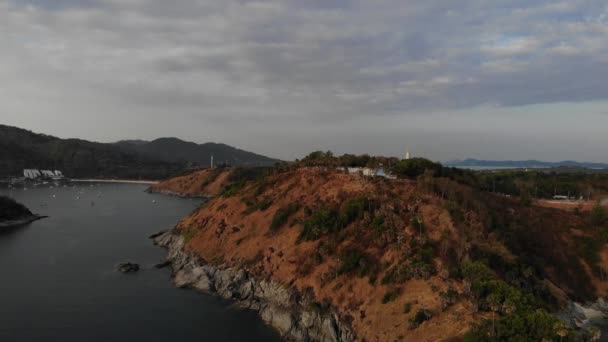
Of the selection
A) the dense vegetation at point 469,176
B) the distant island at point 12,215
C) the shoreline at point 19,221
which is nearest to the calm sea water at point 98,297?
the shoreline at point 19,221

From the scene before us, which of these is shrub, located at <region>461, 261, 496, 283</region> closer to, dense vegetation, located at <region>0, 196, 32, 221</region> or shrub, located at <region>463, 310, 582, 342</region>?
shrub, located at <region>463, 310, 582, 342</region>

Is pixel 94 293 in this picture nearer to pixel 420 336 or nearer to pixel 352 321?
pixel 352 321

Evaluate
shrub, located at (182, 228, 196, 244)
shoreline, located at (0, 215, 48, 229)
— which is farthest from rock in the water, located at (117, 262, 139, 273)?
shoreline, located at (0, 215, 48, 229)

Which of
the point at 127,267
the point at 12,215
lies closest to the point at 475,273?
the point at 127,267

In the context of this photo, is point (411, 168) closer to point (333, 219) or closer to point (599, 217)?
point (333, 219)

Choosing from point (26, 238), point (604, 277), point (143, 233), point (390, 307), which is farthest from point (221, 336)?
point (26, 238)

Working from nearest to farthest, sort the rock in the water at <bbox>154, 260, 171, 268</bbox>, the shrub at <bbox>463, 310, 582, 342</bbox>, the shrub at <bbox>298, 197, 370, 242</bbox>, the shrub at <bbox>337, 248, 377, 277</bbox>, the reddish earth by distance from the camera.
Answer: the shrub at <bbox>463, 310, 582, 342</bbox>
the reddish earth
the shrub at <bbox>337, 248, 377, 277</bbox>
the shrub at <bbox>298, 197, 370, 242</bbox>
the rock in the water at <bbox>154, 260, 171, 268</bbox>
